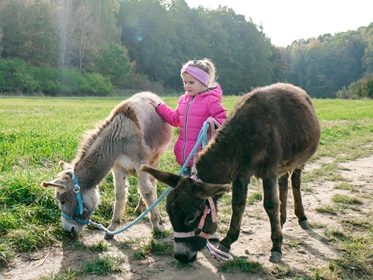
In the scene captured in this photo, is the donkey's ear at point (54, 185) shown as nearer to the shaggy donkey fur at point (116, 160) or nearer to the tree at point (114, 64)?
the shaggy donkey fur at point (116, 160)

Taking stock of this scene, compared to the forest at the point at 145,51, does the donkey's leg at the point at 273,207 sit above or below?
below

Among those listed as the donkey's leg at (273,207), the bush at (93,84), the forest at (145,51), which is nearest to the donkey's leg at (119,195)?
the donkey's leg at (273,207)

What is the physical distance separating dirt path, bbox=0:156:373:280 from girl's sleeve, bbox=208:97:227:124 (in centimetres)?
146

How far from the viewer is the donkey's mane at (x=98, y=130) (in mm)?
4251

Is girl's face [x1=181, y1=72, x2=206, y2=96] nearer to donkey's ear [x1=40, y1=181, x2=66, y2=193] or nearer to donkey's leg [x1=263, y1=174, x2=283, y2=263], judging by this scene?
donkey's leg [x1=263, y1=174, x2=283, y2=263]

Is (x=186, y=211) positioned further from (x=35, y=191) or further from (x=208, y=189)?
(x=35, y=191)

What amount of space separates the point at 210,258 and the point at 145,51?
57.4 m

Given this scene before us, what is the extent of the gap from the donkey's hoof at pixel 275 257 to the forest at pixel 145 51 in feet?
125

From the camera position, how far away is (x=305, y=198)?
5.61m

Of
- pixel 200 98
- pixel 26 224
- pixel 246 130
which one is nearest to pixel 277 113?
pixel 246 130

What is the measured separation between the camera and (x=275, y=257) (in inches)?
139

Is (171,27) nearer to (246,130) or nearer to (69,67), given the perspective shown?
(69,67)

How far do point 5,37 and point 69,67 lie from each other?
8341 mm

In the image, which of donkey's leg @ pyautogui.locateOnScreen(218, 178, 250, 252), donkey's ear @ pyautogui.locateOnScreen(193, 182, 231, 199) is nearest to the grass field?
donkey's leg @ pyautogui.locateOnScreen(218, 178, 250, 252)
